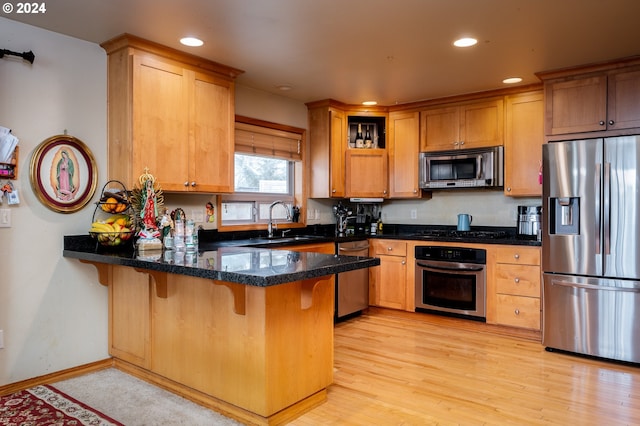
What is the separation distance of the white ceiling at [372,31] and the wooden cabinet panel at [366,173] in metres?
1.25

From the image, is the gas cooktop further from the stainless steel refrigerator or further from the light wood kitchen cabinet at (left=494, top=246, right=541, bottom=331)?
the stainless steel refrigerator

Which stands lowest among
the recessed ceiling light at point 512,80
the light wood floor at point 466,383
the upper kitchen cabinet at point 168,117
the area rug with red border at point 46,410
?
the light wood floor at point 466,383

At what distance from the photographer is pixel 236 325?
8.18 ft

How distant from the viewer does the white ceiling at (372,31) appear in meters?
2.65

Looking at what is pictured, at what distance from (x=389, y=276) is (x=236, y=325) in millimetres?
2754

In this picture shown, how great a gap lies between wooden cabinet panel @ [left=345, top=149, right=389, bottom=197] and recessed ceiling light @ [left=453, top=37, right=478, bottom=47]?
6.82 ft

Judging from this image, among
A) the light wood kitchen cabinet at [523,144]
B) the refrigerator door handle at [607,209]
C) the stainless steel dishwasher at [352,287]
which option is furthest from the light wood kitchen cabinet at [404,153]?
the refrigerator door handle at [607,209]

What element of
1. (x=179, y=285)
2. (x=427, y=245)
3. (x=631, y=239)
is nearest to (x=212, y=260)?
(x=179, y=285)

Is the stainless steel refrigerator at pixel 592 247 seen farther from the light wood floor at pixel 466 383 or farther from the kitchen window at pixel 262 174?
the kitchen window at pixel 262 174

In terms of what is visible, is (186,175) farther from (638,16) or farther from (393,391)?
(638,16)

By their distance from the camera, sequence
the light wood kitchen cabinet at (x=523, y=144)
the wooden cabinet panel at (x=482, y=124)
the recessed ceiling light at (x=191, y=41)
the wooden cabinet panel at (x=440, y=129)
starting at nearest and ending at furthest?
the recessed ceiling light at (x=191, y=41), the light wood kitchen cabinet at (x=523, y=144), the wooden cabinet panel at (x=482, y=124), the wooden cabinet panel at (x=440, y=129)

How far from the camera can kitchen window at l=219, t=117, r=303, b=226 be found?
14.4ft

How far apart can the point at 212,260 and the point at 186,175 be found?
1191 millimetres

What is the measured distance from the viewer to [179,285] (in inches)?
111
